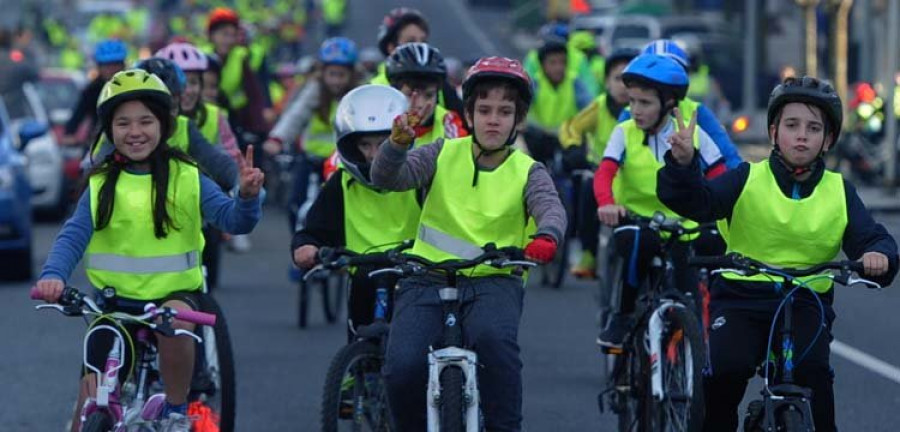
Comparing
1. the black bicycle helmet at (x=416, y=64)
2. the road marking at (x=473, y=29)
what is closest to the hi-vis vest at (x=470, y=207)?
the black bicycle helmet at (x=416, y=64)

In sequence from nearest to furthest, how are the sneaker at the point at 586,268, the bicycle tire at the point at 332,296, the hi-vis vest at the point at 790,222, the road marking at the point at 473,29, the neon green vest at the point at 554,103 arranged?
the hi-vis vest at the point at 790,222 < the sneaker at the point at 586,268 < the bicycle tire at the point at 332,296 < the neon green vest at the point at 554,103 < the road marking at the point at 473,29

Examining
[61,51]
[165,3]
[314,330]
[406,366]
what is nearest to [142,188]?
[406,366]

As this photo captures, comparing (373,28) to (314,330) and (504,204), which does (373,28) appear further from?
(504,204)

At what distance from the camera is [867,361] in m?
13.3

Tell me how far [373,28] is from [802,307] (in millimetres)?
62150

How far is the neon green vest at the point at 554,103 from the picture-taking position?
18.4 meters

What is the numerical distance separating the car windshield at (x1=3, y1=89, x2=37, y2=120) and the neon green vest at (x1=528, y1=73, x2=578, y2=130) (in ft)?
22.8

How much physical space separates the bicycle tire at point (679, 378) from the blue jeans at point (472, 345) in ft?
2.31

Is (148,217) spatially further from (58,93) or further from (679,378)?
(58,93)

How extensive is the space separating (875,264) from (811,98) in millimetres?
634

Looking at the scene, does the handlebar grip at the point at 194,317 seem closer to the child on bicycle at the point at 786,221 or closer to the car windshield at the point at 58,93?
the child on bicycle at the point at 786,221

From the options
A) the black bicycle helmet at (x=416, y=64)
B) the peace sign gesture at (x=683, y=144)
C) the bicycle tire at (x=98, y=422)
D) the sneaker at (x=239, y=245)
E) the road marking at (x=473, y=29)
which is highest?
the road marking at (x=473, y=29)

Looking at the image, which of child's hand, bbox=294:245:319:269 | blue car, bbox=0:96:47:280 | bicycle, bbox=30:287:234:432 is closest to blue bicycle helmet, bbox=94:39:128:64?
blue car, bbox=0:96:47:280

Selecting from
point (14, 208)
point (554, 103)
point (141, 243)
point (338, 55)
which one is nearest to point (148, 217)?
point (141, 243)
